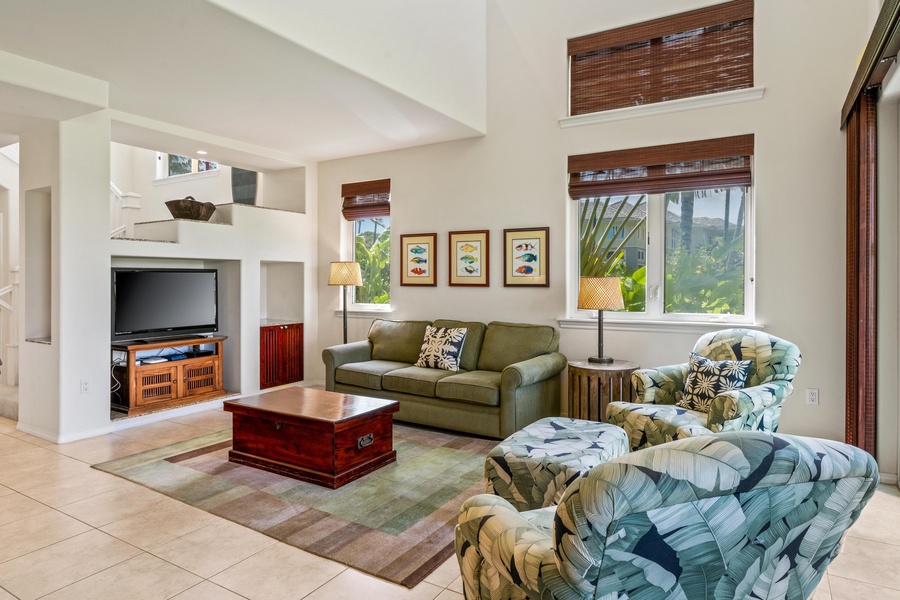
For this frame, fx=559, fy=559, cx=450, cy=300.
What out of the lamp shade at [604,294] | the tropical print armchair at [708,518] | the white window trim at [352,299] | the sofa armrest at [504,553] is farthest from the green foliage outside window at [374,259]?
the tropical print armchair at [708,518]

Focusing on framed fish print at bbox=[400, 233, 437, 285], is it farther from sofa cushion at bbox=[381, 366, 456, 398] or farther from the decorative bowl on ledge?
the decorative bowl on ledge

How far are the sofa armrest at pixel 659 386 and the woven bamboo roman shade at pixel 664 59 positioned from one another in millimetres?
2280

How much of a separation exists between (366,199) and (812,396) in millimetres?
4496

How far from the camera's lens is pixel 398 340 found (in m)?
5.41

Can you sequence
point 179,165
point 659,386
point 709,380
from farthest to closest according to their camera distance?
point 179,165, point 659,386, point 709,380

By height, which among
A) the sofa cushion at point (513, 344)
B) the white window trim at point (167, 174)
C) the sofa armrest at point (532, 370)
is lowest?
the sofa armrest at point (532, 370)

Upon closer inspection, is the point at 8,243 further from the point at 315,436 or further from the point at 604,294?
the point at 604,294

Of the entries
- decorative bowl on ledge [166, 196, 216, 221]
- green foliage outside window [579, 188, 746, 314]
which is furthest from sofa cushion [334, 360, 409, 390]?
decorative bowl on ledge [166, 196, 216, 221]

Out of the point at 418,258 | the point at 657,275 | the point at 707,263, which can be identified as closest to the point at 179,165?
the point at 418,258

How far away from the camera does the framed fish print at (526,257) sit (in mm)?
4980

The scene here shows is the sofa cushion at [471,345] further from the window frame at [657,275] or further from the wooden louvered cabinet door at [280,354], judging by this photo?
the wooden louvered cabinet door at [280,354]

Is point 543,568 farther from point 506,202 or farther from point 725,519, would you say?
point 506,202

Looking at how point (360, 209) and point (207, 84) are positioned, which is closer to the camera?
point (207, 84)

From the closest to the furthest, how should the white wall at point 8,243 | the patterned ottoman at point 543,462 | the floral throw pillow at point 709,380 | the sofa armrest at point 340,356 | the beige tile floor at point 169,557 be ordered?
the beige tile floor at point 169,557
the patterned ottoman at point 543,462
the floral throw pillow at point 709,380
the sofa armrest at point 340,356
the white wall at point 8,243
